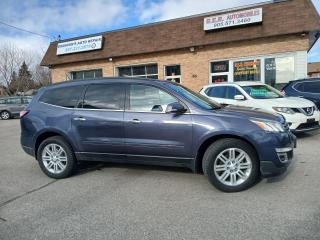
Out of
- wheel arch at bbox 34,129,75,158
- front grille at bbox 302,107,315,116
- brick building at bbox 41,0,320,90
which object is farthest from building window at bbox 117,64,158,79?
wheel arch at bbox 34,129,75,158

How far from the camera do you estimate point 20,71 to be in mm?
48781

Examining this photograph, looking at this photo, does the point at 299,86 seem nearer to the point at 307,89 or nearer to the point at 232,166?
the point at 307,89

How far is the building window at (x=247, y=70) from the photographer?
15.2m

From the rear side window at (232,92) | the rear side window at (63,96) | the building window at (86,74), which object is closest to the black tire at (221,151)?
the rear side window at (63,96)

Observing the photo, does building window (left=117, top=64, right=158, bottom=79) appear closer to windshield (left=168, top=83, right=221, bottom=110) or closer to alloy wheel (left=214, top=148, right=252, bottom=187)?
windshield (left=168, top=83, right=221, bottom=110)

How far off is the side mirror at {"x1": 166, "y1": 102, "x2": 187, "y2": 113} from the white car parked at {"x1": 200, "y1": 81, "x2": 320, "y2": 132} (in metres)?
4.23

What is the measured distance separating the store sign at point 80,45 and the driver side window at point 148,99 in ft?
49.6

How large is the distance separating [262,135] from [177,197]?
1.51 m

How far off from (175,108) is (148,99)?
627 millimetres

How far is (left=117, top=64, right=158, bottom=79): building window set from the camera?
18.5 meters

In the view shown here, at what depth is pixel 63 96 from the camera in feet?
19.3

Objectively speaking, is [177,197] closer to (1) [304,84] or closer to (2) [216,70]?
(1) [304,84]

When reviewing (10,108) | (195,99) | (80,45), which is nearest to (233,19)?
(80,45)

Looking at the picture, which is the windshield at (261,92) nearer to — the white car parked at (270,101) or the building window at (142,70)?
the white car parked at (270,101)
